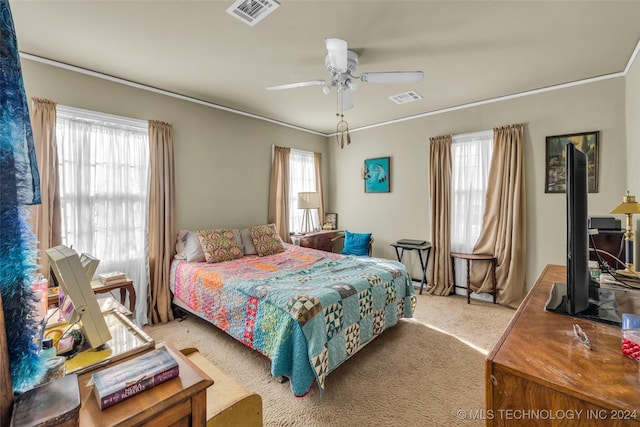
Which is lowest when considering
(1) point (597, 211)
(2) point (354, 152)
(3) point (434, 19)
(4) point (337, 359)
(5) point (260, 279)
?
(4) point (337, 359)

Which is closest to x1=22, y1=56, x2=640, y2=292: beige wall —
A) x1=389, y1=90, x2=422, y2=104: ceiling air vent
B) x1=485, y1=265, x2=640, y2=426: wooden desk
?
x1=389, y1=90, x2=422, y2=104: ceiling air vent

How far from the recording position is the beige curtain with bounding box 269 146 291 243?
4.57 meters

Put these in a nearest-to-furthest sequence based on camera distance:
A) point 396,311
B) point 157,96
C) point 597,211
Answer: point 396,311
point 597,211
point 157,96

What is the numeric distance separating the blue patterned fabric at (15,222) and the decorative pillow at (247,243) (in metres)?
3.10

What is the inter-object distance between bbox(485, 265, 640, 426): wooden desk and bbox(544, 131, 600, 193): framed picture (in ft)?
9.79

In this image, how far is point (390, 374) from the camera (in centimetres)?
225

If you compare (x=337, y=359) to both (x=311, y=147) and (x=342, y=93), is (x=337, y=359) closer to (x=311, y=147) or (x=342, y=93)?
(x=342, y=93)

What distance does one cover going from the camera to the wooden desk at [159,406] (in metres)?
0.72

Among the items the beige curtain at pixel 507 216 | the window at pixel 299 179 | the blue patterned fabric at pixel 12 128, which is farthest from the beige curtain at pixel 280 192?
the blue patterned fabric at pixel 12 128

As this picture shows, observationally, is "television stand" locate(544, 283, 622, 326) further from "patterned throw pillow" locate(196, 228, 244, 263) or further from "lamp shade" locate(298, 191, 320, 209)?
"lamp shade" locate(298, 191, 320, 209)

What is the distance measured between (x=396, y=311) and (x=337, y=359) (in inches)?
38.5

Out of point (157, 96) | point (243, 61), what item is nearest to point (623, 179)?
point (243, 61)

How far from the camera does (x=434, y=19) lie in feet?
6.83

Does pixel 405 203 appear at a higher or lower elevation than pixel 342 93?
lower
